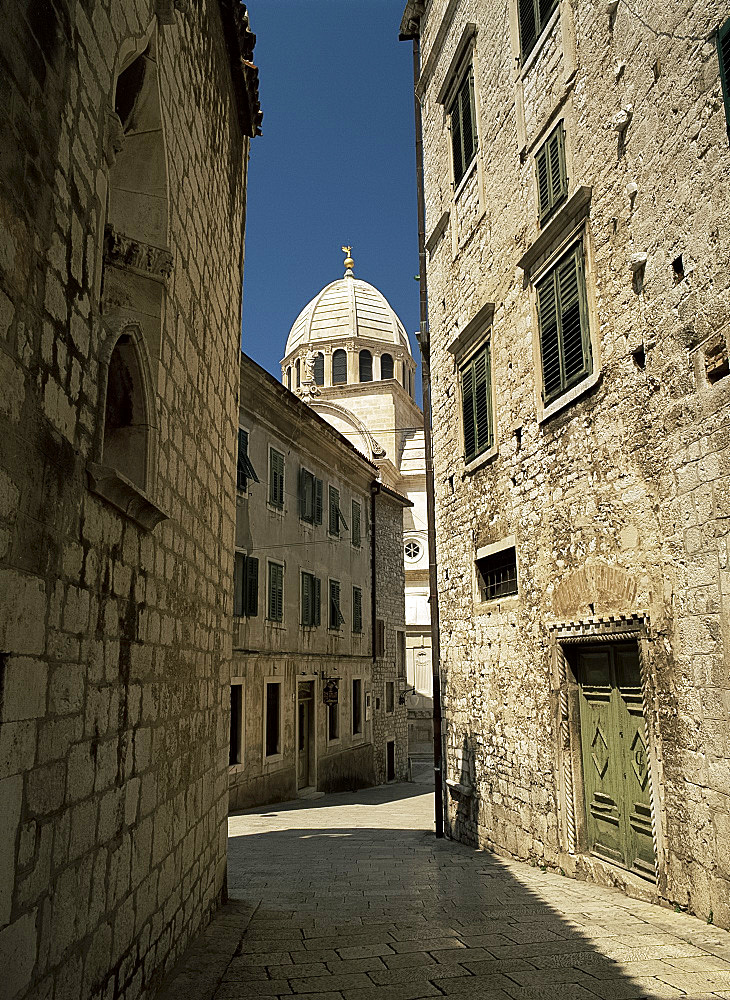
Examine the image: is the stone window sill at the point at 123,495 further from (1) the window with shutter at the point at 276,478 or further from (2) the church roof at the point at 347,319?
(2) the church roof at the point at 347,319

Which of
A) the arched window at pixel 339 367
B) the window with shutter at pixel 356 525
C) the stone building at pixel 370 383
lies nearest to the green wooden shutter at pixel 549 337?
the window with shutter at pixel 356 525

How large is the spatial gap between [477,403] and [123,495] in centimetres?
752

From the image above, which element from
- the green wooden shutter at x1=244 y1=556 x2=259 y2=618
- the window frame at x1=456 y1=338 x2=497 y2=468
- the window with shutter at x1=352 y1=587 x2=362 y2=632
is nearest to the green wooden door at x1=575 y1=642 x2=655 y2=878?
the window frame at x1=456 y1=338 x2=497 y2=468

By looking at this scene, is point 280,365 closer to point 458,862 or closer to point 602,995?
point 458,862

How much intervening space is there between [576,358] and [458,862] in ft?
18.2

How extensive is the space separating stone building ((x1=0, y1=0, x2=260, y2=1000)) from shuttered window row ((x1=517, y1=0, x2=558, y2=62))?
14.1ft

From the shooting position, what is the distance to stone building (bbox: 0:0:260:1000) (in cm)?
255

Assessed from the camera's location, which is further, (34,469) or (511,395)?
(511,395)

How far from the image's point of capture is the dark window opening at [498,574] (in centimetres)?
947

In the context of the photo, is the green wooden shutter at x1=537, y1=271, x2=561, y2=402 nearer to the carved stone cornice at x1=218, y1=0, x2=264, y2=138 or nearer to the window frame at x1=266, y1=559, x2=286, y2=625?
the carved stone cornice at x1=218, y1=0, x2=264, y2=138

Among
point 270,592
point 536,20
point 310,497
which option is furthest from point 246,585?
point 536,20

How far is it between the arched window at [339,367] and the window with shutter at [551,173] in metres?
34.6

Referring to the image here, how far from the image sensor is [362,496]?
24.3 meters

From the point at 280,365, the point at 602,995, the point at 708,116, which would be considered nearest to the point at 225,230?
the point at 708,116
